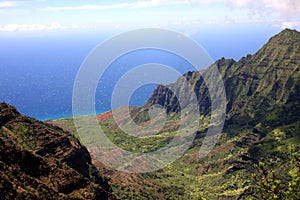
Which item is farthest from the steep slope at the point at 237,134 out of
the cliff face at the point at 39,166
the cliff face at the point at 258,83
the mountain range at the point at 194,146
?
the cliff face at the point at 39,166

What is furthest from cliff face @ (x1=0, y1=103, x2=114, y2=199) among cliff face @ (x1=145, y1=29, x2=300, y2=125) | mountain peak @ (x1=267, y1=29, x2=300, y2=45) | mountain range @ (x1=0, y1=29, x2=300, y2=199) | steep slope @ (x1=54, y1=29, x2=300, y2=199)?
mountain peak @ (x1=267, y1=29, x2=300, y2=45)

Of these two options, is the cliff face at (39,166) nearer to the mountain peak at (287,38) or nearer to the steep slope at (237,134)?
the steep slope at (237,134)

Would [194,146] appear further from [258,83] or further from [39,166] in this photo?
[39,166]

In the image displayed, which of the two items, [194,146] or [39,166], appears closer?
[39,166]

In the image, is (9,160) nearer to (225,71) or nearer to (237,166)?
(237,166)

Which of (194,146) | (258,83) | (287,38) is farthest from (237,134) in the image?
(287,38)
